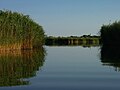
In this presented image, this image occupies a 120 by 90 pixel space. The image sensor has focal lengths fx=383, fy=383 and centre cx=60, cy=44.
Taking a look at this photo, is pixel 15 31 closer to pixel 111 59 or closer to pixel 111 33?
pixel 111 59

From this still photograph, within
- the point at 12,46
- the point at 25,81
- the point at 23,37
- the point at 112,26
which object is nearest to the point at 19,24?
the point at 23,37

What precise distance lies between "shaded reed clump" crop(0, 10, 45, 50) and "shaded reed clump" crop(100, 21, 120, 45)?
18615 mm

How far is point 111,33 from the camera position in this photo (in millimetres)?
73688

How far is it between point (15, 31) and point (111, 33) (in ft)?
95.8

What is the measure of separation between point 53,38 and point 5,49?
229 feet

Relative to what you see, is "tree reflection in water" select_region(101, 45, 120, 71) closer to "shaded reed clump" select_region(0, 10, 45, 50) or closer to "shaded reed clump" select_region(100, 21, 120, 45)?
"shaded reed clump" select_region(0, 10, 45, 50)

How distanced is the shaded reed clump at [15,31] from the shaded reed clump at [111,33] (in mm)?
18615

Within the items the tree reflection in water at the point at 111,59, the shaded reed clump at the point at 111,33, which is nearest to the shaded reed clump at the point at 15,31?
the tree reflection in water at the point at 111,59

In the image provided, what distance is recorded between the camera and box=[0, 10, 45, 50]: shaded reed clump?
4544 cm

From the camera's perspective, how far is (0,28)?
4522 cm

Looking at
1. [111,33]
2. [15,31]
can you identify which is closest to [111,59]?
[15,31]

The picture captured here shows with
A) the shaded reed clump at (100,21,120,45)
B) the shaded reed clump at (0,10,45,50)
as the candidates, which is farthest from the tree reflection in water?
the shaded reed clump at (100,21,120,45)

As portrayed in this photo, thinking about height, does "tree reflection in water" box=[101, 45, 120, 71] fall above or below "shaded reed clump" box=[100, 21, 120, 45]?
below

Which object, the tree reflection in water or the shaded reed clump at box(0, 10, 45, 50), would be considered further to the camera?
the shaded reed clump at box(0, 10, 45, 50)
